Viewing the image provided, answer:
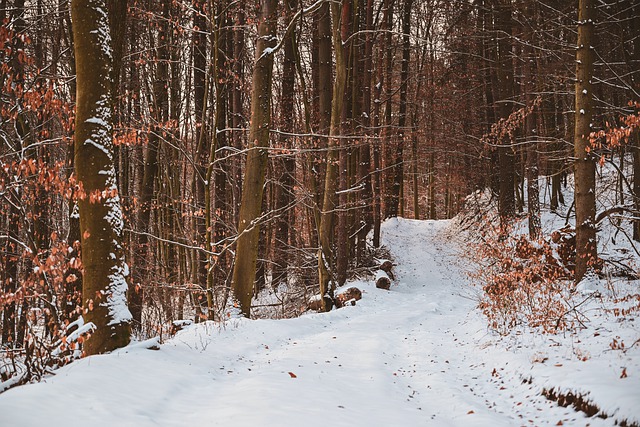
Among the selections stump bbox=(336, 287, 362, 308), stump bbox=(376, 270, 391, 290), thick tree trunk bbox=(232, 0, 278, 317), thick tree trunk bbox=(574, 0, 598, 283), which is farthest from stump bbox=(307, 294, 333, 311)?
thick tree trunk bbox=(574, 0, 598, 283)

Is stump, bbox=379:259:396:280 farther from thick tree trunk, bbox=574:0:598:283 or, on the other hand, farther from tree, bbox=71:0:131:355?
tree, bbox=71:0:131:355

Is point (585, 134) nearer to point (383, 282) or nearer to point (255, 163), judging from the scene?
point (255, 163)

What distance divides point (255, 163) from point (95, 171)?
500 cm

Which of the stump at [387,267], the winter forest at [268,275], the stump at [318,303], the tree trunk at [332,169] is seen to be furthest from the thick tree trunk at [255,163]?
the stump at [387,267]

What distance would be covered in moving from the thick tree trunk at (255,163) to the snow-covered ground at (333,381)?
1.51 meters

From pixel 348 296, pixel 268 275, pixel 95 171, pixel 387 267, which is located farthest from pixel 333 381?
pixel 268 275

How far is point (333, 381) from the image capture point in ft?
19.6

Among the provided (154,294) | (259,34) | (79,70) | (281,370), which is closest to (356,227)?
(154,294)

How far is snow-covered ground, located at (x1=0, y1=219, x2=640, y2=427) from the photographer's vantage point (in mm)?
4246

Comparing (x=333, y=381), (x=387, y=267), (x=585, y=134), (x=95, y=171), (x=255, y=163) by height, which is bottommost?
(x=387, y=267)

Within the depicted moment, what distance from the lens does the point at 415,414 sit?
16.2ft

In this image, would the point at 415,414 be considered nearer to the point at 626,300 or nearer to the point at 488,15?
the point at 626,300

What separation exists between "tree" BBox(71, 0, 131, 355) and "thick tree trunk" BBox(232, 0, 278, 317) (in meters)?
4.73

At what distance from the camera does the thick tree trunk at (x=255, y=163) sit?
418 inches
